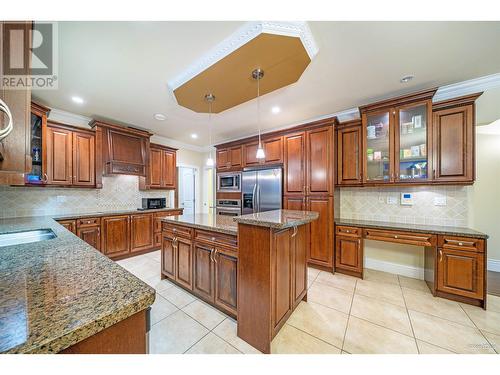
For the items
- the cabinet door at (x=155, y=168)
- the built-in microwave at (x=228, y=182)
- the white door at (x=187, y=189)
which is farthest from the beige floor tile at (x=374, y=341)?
the white door at (x=187, y=189)

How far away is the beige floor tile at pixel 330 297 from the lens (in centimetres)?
218

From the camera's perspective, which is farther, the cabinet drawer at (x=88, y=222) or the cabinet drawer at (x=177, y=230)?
the cabinet drawer at (x=88, y=222)

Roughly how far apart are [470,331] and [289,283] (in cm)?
169

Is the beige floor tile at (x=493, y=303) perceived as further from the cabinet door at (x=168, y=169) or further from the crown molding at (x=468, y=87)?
the cabinet door at (x=168, y=169)

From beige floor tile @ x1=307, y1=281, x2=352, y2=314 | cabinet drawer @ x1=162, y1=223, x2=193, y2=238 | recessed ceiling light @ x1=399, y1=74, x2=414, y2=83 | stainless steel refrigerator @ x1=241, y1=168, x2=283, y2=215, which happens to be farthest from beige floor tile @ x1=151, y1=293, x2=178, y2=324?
recessed ceiling light @ x1=399, y1=74, x2=414, y2=83

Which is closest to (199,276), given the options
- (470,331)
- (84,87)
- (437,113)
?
(470,331)

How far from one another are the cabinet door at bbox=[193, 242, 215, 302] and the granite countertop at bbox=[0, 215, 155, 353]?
3.58 feet

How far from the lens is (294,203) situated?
133 inches

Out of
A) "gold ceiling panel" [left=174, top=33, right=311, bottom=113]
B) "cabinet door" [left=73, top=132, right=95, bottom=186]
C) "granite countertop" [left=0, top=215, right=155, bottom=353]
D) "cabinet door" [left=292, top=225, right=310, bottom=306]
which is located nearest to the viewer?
"granite countertop" [left=0, top=215, right=155, bottom=353]

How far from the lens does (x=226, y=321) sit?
74.4 inches

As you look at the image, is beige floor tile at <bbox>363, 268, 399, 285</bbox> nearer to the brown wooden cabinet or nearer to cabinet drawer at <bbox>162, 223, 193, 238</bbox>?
the brown wooden cabinet

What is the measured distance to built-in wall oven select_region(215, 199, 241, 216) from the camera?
4.10 meters

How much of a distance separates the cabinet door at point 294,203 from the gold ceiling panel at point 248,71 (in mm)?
1791
